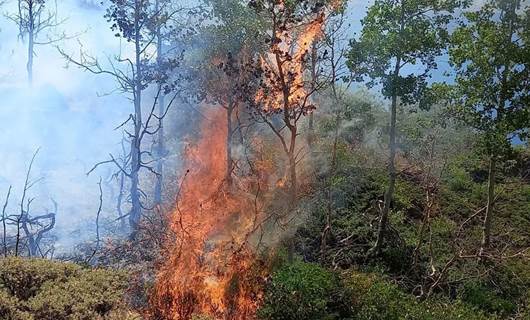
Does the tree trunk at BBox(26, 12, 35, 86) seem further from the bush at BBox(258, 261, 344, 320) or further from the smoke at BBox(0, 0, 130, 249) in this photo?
the bush at BBox(258, 261, 344, 320)

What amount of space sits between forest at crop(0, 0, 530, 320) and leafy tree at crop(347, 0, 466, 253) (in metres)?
0.06

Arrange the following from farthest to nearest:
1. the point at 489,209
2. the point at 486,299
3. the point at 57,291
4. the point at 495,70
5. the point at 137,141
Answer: the point at 137,141 < the point at 489,209 < the point at 495,70 < the point at 486,299 < the point at 57,291

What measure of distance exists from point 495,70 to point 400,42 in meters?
2.70

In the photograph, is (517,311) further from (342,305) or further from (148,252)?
(148,252)

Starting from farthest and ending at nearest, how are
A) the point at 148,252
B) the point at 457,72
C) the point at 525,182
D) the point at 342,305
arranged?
the point at 525,182 < the point at 148,252 < the point at 457,72 < the point at 342,305

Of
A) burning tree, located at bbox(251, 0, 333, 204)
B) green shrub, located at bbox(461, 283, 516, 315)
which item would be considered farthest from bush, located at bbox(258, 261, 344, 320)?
green shrub, located at bbox(461, 283, 516, 315)

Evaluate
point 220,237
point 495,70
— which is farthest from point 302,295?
point 495,70

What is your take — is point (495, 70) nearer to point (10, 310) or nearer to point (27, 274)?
point (27, 274)

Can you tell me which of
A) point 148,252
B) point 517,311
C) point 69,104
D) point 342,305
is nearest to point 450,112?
point 517,311

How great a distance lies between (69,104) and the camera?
81.0 ft

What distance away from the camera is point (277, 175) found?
1962cm

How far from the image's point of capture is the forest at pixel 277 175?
11.1 m

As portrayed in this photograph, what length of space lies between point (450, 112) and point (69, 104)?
19877 mm

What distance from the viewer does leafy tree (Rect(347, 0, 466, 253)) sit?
12867mm
